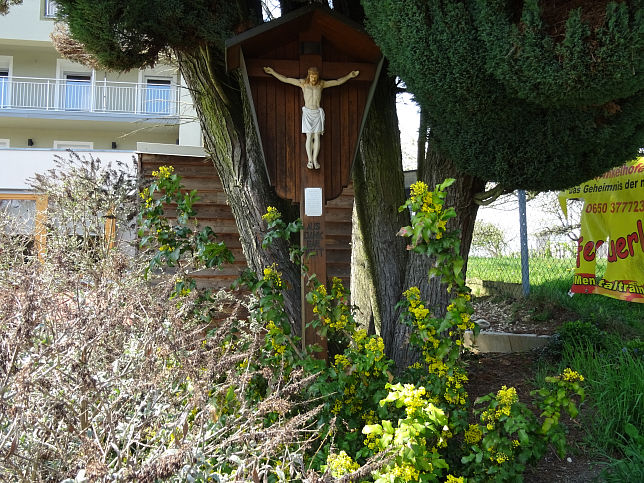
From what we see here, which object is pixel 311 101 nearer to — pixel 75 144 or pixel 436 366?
pixel 436 366

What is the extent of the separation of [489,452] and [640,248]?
433 cm

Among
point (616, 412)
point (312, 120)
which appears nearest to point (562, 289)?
point (616, 412)

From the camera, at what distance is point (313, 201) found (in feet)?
12.8

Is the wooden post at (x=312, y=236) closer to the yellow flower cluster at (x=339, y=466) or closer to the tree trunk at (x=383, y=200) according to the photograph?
the tree trunk at (x=383, y=200)

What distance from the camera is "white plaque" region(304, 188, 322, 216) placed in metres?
3.88

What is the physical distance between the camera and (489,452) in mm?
2537

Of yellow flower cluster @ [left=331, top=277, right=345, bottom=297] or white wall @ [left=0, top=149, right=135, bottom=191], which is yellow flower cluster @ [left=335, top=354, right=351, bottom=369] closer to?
yellow flower cluster @ [left=331, top=277, right=345, bottom=297]

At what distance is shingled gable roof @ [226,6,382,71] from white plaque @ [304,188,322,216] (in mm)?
1007

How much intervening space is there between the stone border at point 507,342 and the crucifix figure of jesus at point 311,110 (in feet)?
8.56

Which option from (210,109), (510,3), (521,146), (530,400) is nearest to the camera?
(510,3)

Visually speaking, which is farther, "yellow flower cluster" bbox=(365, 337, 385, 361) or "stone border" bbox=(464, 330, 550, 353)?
"stone border" bbox=(464, 330, 550, 353)

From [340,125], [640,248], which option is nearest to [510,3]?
[340,125]

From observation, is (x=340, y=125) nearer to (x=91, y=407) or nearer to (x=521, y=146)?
(x=521, y=146)

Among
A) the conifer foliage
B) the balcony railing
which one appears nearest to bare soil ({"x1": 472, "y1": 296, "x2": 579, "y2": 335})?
the conifer foliage
